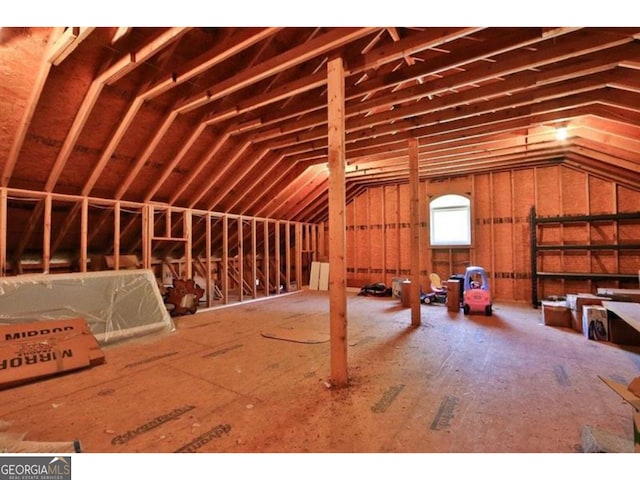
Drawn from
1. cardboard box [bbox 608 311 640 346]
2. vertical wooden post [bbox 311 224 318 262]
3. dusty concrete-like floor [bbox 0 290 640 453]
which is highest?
vertical wooden post [bbox 311 224 318 262]

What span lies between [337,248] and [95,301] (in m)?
3.67

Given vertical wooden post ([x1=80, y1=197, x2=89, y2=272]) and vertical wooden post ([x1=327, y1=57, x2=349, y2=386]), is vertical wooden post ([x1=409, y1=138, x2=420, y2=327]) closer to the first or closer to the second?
vertical wooden post ([x1=327, y1=57, x2=349, y2=386])

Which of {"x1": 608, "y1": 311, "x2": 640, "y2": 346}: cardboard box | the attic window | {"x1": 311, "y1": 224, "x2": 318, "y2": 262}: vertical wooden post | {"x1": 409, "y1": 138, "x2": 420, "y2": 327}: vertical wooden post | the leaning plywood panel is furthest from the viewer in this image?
{"x1": 311, "y1": 224, "x2": 318, "y2": 262}: vertical wooden post

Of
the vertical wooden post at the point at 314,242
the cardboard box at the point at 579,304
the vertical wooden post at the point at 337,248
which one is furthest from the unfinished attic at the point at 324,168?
the vertical wooden post at the point at 314,242

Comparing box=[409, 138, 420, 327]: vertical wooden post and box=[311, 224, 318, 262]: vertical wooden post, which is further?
box=[311, 224, 318, 262]: vertical wooden post

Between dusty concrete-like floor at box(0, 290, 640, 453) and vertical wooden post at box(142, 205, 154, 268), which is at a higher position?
vertical wooden post at box(142, 205, 154, 268)

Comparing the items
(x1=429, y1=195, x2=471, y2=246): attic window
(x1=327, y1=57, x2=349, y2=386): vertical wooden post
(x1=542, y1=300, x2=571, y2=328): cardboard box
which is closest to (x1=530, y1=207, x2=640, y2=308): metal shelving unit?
(x1=429, y1=195, x2=471, y2=246): attic window

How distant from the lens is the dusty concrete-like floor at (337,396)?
6.34ft

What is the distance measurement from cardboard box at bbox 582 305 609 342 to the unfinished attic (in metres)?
0.17

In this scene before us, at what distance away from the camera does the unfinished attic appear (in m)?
2.80

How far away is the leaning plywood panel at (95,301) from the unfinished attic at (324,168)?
5cm

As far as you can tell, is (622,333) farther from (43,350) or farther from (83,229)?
(83,229)

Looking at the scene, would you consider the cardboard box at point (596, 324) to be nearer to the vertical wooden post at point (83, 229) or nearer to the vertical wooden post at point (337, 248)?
the vertical wooden post at point (337, 248)
